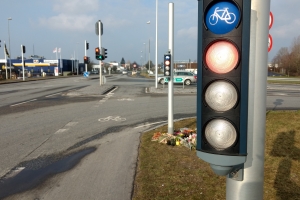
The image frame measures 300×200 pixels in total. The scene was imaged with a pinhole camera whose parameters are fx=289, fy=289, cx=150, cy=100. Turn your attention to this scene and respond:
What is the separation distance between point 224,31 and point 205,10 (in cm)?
16

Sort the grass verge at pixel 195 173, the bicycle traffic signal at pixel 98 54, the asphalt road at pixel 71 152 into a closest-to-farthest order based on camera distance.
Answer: the grass verge at pixel 195 173
the asphalt road at pixel 71 152
the bicycle traffic signal at pixel 98 54

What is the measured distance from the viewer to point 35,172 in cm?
550

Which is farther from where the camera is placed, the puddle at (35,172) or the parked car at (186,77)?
the parked car at (186,77)

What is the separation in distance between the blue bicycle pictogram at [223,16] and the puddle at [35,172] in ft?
14.0

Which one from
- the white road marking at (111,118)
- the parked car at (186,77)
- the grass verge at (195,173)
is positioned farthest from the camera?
the parked car at (186,77)

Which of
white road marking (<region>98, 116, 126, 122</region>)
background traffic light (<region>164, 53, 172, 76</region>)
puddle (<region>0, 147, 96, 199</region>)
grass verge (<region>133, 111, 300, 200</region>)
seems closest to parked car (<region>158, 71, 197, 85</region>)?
white road marking (<region>98, 116, 126, 122</region>)

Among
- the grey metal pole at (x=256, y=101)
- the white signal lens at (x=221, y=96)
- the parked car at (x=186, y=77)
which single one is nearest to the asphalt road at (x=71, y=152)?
the grey metal pole at (x=256, y=101)

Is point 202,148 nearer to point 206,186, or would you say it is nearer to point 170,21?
point 206,186

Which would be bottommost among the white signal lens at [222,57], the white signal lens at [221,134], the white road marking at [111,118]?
the white road marking at [111,118]

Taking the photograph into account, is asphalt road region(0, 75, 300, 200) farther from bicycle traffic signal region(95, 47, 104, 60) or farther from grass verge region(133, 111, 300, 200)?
bicycle traffic signal region(95, 47, 104, 60)

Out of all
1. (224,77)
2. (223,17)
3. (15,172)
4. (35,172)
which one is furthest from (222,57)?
(15,172)

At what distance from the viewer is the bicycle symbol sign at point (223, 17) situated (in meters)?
→ 1.55

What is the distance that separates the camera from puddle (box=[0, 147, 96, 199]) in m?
4.75

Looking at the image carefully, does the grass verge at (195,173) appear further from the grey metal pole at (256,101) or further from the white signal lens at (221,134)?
the white signal lens at (221,134)
